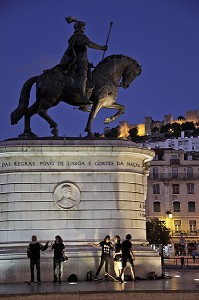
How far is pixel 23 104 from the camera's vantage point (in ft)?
78.3

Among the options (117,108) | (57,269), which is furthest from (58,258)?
(117,108)

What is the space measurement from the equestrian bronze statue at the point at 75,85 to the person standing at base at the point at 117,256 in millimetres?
5057

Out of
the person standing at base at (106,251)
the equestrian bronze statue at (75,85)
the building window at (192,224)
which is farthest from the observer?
the building window at (192,224)

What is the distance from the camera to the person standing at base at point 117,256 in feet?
65.5

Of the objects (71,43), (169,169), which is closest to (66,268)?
(71,43)

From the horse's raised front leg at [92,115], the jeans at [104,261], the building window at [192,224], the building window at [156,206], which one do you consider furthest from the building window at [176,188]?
the jeans at [104,261]

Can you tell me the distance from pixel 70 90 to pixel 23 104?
6.54 ft

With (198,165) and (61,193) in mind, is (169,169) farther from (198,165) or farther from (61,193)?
(61,193)

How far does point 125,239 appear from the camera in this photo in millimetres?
21625

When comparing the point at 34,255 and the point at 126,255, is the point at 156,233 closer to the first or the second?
the point at 126,255

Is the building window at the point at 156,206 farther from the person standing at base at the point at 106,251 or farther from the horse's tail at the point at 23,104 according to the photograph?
the person standing at base at the point at 106,251

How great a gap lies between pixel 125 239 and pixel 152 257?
1.19 metres

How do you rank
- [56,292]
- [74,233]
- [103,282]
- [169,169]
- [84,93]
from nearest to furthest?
1. [56,292]
2. [103,282]
3. [74,233]
4. [84,93]
5. [169,169]

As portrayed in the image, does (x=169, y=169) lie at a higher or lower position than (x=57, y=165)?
higher
